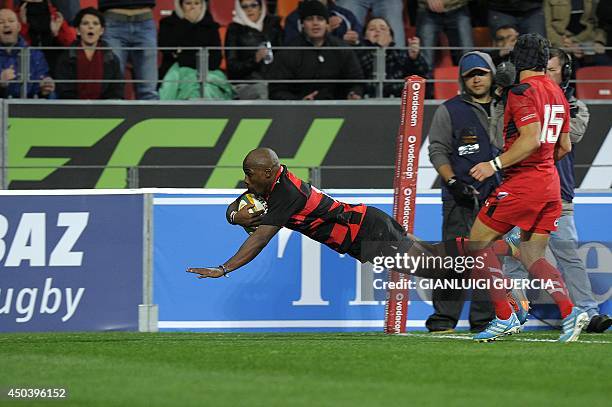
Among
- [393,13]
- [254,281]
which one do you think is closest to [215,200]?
[254,281]

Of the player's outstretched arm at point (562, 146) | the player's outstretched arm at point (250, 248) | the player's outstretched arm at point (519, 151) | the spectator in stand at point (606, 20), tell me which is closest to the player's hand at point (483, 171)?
the player's outstretched arm at point (519, 151)

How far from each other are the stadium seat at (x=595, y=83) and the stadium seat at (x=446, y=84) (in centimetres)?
162

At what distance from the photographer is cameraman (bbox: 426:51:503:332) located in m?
11.5

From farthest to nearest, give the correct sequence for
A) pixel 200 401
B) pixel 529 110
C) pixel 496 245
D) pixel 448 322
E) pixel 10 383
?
pixel 448 322 → pixel 496 245 → pixel 529 110 → pixel 10 383 → pixel 200 401

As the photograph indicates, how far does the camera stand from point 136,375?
8.07 metres

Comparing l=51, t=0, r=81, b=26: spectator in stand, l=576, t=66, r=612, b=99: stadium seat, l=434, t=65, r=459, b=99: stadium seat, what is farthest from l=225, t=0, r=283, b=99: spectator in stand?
l=576, t=66, r=612, b=99: stadium seat

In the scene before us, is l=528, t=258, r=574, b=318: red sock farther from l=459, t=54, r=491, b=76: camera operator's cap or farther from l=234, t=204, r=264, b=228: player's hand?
l=234, t=204, r=264, b=228: player's hand

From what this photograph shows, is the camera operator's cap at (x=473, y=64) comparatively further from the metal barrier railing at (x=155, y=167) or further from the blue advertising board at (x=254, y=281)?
the metal barrier railing at (x=155, y=167)

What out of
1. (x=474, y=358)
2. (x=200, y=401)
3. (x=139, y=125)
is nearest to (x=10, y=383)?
(x=200, y=401)

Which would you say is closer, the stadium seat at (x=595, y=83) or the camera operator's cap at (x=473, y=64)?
the camera operator's cap at (x=473, y=64)

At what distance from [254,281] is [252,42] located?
184 inches

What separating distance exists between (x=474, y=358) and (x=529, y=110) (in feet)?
6.51

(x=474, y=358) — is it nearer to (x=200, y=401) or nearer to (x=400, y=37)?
(x=200, y=401)

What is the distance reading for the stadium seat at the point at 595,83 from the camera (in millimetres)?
16422
